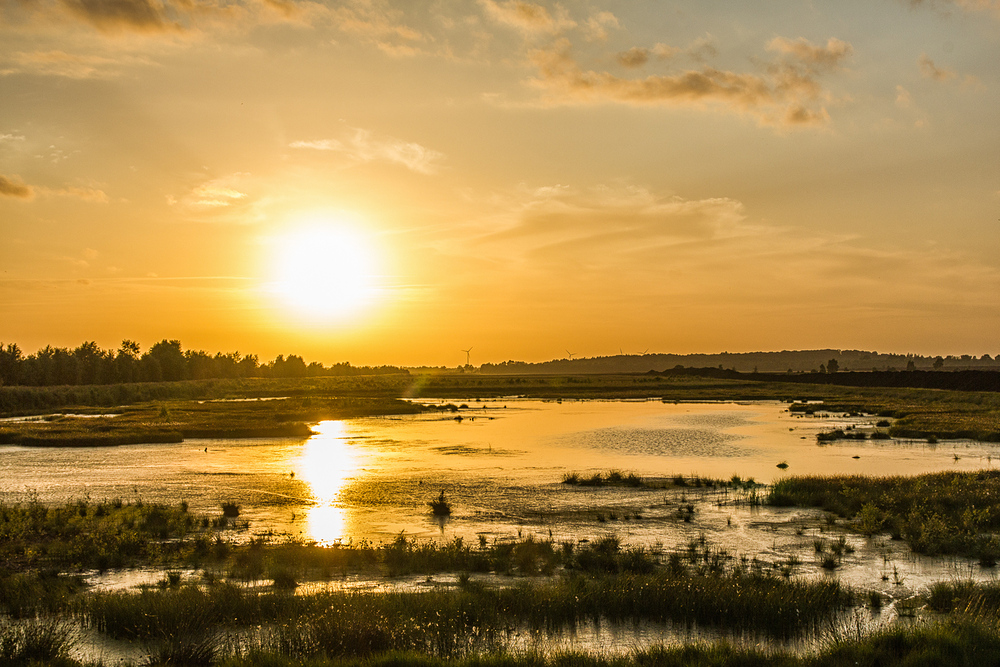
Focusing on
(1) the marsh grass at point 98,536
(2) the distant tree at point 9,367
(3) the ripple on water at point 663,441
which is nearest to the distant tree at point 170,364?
(2) the distant tree at point 9,367

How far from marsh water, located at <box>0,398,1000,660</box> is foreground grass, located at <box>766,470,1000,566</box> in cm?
90

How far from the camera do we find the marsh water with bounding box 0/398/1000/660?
20469 mm

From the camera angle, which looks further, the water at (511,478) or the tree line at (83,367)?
the tree line at (83,367)

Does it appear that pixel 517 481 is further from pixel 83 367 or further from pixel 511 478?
pixel 83 367

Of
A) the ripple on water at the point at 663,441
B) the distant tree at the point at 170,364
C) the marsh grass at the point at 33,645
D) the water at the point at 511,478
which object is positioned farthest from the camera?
the distant tree at the point at 170,364

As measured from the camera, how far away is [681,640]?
13453 millimetres

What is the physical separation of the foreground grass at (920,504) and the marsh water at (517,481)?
90 cm

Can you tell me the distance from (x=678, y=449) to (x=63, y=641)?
128 feet

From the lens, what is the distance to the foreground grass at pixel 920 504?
769 inches

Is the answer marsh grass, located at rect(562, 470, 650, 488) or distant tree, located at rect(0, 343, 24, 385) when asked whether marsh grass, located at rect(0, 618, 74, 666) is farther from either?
distant tree, located at rect(0, 343, 24, 385)

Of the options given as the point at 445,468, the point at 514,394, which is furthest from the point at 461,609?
the point at 514,394

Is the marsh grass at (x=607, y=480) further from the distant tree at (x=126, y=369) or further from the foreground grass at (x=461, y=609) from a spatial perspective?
the distant tree at (x=126, y=369)

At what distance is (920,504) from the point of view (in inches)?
952

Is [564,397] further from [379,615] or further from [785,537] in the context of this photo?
[379,615]
